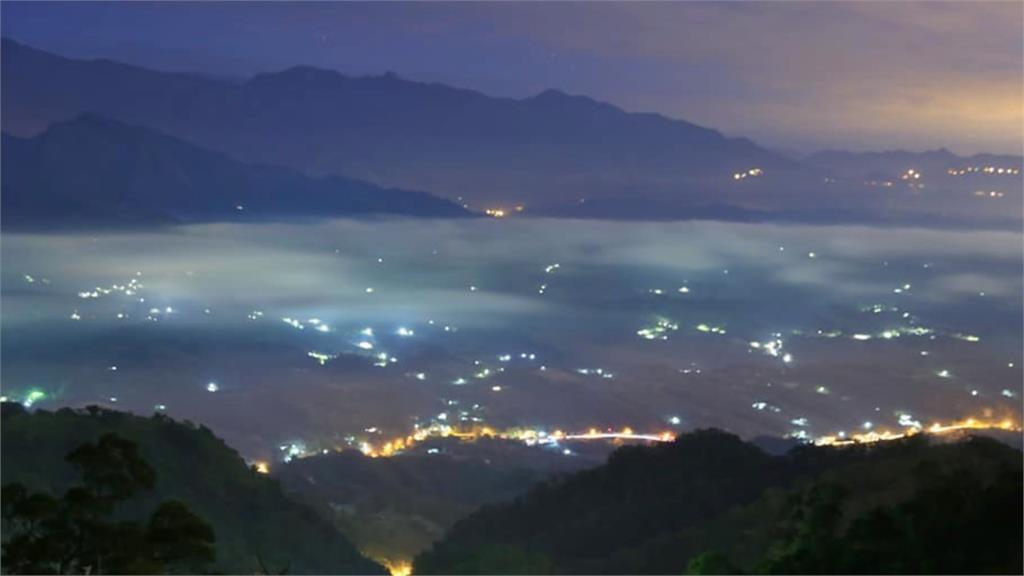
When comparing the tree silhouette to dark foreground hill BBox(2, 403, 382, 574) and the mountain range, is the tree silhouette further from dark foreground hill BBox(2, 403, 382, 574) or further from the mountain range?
the mountain range

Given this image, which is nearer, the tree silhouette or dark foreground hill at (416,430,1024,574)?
the tree silhouette

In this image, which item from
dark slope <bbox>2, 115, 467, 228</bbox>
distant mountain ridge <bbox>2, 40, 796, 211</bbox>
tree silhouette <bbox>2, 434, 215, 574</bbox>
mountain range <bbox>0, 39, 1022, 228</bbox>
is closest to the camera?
tree silhouette <bbox>2, 434, 215, 574</bbox>

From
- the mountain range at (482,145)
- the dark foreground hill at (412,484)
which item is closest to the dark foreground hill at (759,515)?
the dark foreground hill at (412,484)

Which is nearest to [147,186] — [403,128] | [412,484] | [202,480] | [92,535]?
[403,128]

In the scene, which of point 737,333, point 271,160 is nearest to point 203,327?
point 737,333

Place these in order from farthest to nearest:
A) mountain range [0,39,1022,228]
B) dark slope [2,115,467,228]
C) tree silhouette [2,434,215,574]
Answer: mountain range [0,39,1022,228] < dark slope [2,115,467,228] < tree silhouette [2,434,215,574]

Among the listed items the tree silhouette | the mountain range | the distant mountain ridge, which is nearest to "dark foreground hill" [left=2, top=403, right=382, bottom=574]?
the tree silhouette

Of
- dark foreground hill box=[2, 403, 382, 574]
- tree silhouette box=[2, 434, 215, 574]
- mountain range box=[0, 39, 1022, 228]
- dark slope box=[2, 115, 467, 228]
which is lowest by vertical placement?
tree silhouette box=[2, 434, 215, 574]
